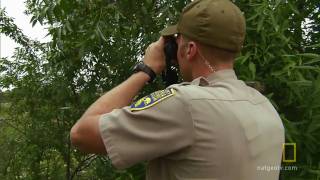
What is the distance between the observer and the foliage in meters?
2.58

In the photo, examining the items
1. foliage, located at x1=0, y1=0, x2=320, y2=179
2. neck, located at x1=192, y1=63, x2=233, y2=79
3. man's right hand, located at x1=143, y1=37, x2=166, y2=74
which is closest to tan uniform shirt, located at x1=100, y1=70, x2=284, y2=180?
neck, located at x1=192, y1=63, x2=233, y2=79

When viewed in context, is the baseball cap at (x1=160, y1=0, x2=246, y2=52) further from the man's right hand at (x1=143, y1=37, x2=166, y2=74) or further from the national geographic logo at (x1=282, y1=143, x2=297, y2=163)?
the national geographic logo at (x1=282, y1=143, x2=297, y2=163)

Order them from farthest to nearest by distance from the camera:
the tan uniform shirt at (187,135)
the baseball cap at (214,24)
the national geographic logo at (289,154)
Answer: the national geographic logo at (289,154) < the baseball cap at (214,24) < the tan uniform shirt at (187,135)

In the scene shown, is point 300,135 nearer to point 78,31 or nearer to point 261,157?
point 261,157

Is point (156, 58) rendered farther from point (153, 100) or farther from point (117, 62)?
point (117, 62)

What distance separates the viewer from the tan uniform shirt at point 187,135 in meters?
1.54

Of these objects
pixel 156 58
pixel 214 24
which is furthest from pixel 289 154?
pixel 214 24

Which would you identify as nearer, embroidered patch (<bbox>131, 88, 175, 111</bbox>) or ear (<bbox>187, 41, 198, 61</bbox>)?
embroidered patch (<bbox>131, 88, 175, 111</bbox>)

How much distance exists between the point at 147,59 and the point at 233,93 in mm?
380

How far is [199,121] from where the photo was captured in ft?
5.05

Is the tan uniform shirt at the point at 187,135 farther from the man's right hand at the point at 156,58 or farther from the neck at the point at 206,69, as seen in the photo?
the man's right hand at the point at 156,58

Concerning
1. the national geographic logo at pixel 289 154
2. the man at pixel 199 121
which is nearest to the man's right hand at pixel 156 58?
the man at pixel 199 121

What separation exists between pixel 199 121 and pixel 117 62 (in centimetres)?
176

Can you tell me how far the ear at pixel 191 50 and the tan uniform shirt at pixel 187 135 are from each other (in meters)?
0.15
